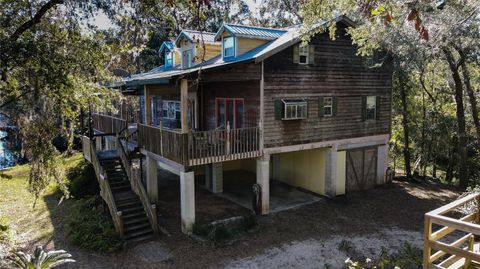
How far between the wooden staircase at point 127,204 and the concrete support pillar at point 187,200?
135 centimetres

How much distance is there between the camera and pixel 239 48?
16516 millimetres

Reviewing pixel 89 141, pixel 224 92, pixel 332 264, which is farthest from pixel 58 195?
pixel 332 264

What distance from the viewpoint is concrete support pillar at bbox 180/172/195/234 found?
12.9 meters

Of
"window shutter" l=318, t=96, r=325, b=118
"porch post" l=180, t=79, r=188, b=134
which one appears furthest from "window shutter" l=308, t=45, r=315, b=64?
"porch post" l=180, t=79, r=188, b=134

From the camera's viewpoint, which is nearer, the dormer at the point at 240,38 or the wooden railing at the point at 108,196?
the wooden railing at the point at 108,196

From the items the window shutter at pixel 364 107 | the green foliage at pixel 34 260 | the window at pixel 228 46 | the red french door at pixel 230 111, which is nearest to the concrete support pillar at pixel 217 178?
the red french door at pixel 230 111

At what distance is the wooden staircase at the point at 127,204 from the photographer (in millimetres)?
13172

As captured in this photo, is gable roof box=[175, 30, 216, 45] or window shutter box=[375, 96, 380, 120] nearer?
window shutter box=[375, 96, 380, 120]

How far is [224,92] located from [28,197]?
11874 mm

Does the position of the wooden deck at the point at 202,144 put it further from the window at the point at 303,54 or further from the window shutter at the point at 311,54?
the window shutter at the point at 311,54

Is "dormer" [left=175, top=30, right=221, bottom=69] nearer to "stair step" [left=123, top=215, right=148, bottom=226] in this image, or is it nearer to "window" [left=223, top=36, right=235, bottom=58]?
"window" [left=223, top=36, right=235, bottom=58]

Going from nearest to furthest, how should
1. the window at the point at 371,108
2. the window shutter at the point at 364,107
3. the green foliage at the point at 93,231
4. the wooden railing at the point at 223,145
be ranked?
the green foliage at the point at 93,231, the wooden railing at the point at 223,145, the window shutter at the point at 364,107, the window at the point at 371,108

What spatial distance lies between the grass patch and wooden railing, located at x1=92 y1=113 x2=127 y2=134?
720 cm

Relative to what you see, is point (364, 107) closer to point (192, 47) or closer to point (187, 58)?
point (192, 47)
